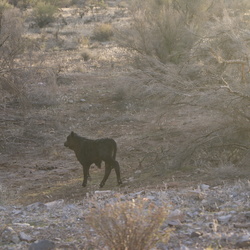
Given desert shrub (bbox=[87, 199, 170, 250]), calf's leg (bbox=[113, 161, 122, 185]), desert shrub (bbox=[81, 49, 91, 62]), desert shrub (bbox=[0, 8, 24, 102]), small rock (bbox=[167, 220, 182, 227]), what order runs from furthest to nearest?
desert shrub (bbox=[81, 49, 91, 62]) < desert shrub (bbox=[0, 8, 24, 102]) < calf's leg (bbox=[113, 161, 122, 185]) < small rock (bbox=[167, 220, 182, 227]) < desert shrub (bbox=[87, 199, 170, 250])

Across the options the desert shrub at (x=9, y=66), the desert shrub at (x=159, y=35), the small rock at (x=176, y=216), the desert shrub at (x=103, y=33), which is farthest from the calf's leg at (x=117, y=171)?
the desert shrub at (x=103, y=33)

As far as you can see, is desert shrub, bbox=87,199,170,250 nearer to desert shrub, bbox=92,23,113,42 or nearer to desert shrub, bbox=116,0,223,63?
desert shrub, bbox=116,0,223,63

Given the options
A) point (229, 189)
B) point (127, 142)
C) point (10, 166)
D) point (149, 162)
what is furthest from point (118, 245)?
point (127, 142)

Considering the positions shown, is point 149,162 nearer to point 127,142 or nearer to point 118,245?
point 127,142

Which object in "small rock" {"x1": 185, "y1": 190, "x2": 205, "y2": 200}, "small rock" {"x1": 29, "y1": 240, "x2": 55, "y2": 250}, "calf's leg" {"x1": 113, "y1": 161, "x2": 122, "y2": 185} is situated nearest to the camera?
"small rock" {"x1": 29, "y1": 240, "x2": 55, "y2": 250}

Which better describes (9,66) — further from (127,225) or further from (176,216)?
(127,225)

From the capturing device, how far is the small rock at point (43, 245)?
18.8ft

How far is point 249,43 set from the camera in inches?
472

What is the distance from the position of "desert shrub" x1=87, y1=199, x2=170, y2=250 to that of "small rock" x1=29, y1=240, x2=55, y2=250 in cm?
98

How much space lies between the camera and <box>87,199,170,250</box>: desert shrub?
4895 millimetres

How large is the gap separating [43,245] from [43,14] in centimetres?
3934

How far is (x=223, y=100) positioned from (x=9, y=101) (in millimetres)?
8402

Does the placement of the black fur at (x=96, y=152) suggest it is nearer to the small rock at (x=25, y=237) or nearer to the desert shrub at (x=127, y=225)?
the small rock at (x=25, y=237)

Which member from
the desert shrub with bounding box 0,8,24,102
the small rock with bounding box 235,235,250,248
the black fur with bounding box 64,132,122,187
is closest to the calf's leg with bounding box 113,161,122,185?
the black fur with bounding box 64,132,122,187
